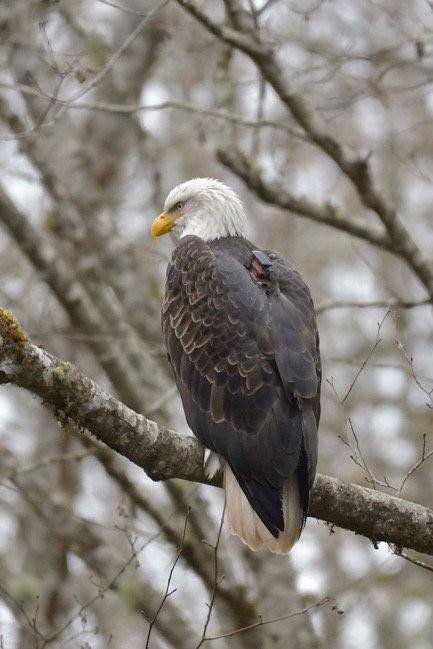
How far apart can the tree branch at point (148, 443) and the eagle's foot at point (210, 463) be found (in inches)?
1.9

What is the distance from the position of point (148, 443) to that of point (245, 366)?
3.12 feet

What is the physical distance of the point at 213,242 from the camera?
697cm

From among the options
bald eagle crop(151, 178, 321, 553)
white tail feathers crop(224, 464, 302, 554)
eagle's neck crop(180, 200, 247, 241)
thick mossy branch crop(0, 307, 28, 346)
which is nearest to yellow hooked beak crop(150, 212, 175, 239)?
eagle's neck crop(180, 200, 247, 241)

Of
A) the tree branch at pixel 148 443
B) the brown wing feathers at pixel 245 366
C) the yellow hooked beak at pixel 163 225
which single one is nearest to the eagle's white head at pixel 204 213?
the yellow hooked beak at pixel 163 225

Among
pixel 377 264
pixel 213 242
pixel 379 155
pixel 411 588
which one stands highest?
pixel 213 242

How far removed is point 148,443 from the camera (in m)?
4.84

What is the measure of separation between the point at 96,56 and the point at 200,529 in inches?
145

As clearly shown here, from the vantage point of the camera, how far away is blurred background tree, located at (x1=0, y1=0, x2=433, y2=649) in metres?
7.21

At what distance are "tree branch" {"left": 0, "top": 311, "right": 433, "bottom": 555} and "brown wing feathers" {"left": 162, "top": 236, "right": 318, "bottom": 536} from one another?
0.60 ft

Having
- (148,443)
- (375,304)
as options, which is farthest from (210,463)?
(375,304)

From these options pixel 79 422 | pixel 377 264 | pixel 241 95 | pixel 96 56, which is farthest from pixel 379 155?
pixel 79 422

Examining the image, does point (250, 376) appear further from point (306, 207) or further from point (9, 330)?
point (306, 207)

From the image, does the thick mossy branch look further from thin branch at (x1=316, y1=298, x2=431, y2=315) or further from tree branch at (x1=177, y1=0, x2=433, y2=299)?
thin branch at (x1=316, y1=298, x2=431, y2=315)

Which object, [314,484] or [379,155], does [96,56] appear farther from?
[379,155]
